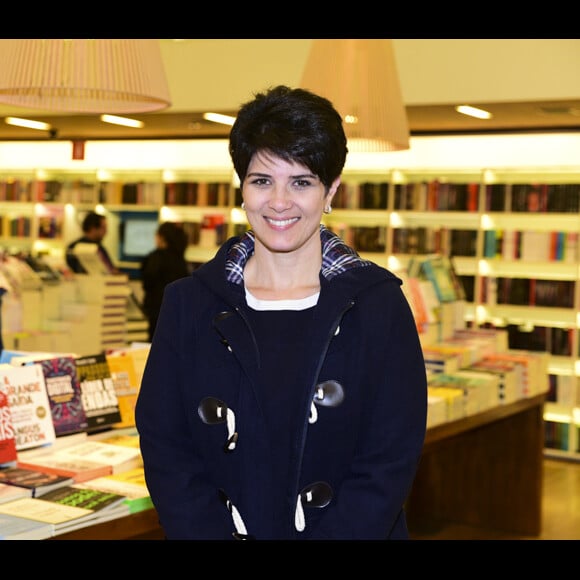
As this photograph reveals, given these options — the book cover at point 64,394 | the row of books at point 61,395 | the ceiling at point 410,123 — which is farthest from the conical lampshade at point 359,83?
the ceiling at point 410,123

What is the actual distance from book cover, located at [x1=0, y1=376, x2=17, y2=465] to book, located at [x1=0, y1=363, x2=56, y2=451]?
2 cm

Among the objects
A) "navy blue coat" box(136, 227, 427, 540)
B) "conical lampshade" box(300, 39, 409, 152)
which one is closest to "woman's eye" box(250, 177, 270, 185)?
"navy blue coat" box(136, 227, 427, 540)

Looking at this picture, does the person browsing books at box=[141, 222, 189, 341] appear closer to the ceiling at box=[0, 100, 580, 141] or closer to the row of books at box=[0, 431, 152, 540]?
the ceiling at box=[0, 100, 580, 141]

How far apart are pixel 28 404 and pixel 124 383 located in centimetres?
50

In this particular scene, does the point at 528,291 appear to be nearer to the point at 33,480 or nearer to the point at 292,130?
the point at 33,480

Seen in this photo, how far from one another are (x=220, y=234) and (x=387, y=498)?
8997mm

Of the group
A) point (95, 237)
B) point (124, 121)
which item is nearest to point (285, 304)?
point (95, 237)

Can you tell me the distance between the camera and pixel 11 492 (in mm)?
2844

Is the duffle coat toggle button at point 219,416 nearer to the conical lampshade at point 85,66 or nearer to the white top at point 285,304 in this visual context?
the white top at point 285,304

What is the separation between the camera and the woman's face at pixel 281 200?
1900 mm

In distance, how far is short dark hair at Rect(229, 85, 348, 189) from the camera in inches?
73.8

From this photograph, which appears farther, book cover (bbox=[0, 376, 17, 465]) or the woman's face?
book cover (bbox=[0, 376, 17, 465])

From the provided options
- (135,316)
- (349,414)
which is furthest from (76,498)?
(135,316)
